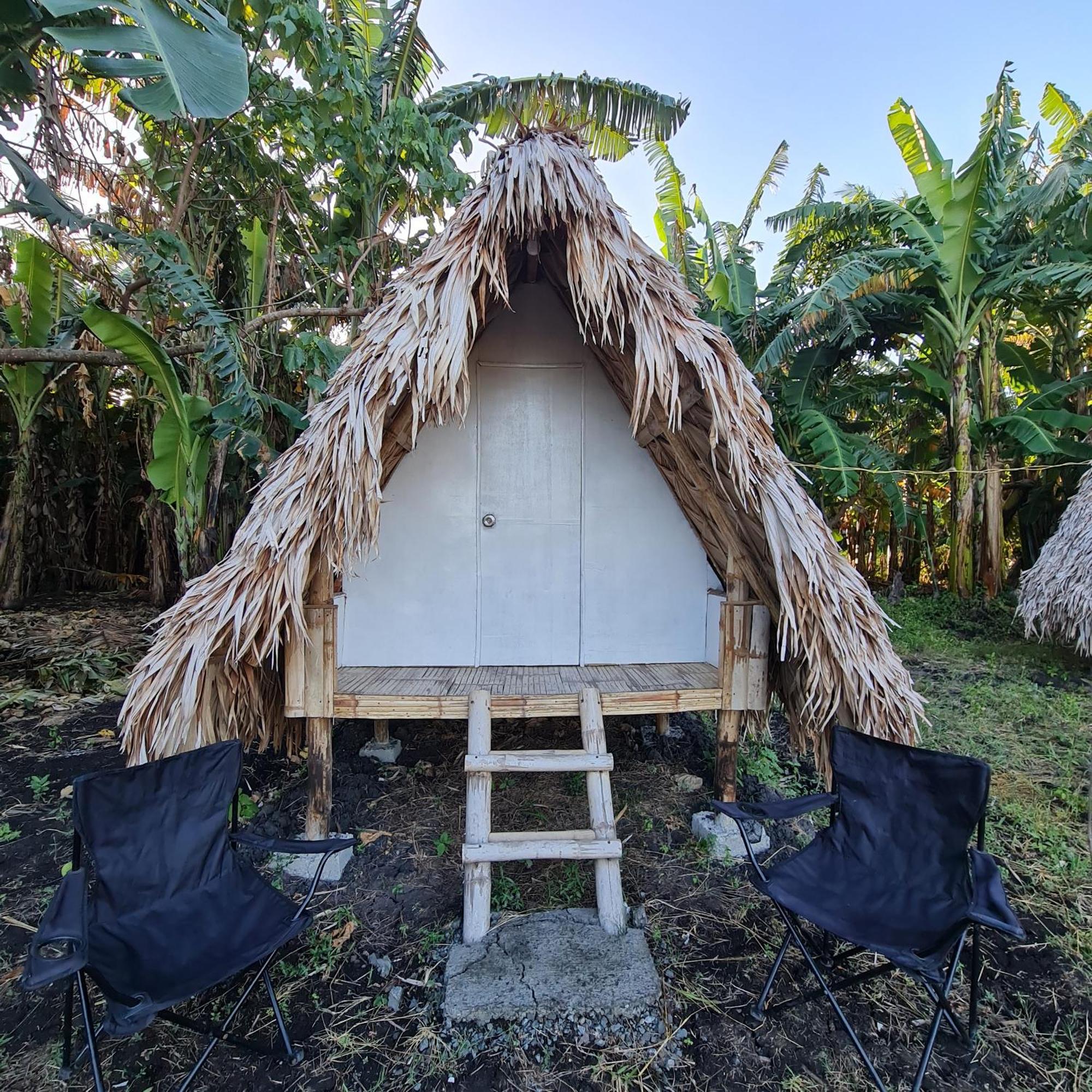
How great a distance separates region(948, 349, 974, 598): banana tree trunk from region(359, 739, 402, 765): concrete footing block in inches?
274

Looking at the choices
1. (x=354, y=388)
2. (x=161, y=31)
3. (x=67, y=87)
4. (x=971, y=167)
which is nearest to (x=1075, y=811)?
(x=354, y=388)

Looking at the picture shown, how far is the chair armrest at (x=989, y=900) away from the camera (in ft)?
4.72

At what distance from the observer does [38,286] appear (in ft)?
14.3

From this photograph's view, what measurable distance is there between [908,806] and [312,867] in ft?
8.04

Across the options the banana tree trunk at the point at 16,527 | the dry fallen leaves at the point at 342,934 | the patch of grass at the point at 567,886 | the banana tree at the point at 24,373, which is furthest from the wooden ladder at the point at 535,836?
the banana tree trunk at the point at 16,527

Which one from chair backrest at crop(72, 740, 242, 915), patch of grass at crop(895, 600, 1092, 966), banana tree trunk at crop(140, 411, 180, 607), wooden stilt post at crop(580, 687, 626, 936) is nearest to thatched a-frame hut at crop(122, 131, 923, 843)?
wooden stilt post at crop(580, 687, 626, 936)

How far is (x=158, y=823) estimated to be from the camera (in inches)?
73.7

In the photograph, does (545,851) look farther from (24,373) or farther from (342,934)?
(24,373)

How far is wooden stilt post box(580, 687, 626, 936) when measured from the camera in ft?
6.97

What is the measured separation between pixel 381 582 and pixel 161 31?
7.81 feet

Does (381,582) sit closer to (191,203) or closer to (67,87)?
(191,203)

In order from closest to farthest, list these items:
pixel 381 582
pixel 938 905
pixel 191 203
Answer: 1. pixel 938 905
2. pixel 381 582
3. pixel 191 203

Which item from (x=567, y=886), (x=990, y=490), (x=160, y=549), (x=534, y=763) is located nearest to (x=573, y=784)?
(x=567, y=886)

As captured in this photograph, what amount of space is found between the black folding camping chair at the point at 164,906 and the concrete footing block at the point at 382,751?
1562 millimetres
